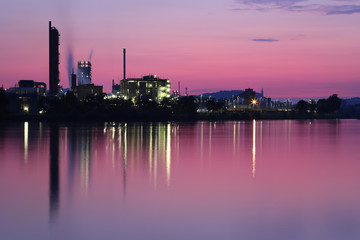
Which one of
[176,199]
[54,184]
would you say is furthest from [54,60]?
[176,199]

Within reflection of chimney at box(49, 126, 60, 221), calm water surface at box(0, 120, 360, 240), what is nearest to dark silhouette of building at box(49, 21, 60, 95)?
reflection of chimney at box(49, 126, 60, 221)

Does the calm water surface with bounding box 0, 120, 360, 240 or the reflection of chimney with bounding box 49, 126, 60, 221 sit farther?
the reflection of chimney with bounding box 49, 126, 60, 221

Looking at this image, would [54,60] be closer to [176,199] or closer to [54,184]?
[54,184]

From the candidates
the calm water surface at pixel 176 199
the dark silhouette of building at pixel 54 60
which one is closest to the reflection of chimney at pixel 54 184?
the calm water surface at pixel 176 199

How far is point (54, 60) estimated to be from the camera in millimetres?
189625

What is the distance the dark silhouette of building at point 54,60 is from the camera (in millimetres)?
186375

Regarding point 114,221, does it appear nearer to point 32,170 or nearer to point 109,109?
point 32,170

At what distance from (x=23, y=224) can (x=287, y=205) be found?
10.2 metres

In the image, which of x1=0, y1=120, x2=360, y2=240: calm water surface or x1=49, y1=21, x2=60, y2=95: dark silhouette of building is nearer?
x1=0, y1=120, x2=360, y2=240: calm water surface

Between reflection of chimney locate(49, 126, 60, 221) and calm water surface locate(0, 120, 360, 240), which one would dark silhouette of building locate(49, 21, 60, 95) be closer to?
reflection of chimney locate(49, 126, 60, 221)

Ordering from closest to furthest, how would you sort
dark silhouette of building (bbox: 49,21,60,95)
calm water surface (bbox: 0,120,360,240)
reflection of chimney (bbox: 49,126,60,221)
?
calm water surface (bbox: 0,120,360,240) → reflection of chimney (bbox: 49,126,60,221) → dark silhouette of building (bbox: 49,21,60,95)

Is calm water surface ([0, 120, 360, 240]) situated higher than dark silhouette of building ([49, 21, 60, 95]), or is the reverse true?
dark silhouette of building ([49, 21, 60, 95])

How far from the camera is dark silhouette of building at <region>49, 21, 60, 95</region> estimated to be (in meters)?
186

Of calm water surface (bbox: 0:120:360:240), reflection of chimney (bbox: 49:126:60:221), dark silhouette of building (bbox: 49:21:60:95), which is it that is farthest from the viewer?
dark silhouette of building (bbox: 49:21:60:95)
